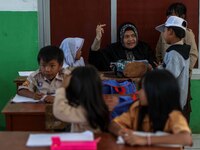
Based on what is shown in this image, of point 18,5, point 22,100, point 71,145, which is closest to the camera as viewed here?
point 71,145

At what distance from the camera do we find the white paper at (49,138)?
2130 mm

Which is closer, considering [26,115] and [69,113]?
[69,113]

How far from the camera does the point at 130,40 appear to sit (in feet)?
15.4

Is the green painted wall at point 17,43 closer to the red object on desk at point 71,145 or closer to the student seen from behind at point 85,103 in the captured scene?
the student seen from behind at point 85,103

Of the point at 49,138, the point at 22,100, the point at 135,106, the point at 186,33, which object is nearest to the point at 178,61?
the point at 186,33

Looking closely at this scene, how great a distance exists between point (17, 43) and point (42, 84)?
1.32 m

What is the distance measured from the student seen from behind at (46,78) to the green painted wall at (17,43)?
1200mm

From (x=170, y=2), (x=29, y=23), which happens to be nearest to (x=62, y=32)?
(x=29, y=23)

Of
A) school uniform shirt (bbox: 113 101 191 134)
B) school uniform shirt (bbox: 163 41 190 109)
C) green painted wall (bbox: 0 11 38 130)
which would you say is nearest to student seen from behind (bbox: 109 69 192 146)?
school uniform shirt (bbox: 113 101 191 134)

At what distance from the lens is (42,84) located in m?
3.54

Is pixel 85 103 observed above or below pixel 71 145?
above

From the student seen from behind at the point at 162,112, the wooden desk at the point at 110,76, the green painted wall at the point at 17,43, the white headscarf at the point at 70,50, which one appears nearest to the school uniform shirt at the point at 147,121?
the student seen from behind at the point at 162,112

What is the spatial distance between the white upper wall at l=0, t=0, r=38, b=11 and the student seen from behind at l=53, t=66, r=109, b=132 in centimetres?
249

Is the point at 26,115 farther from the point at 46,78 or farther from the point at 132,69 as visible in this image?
the point at 132,69
